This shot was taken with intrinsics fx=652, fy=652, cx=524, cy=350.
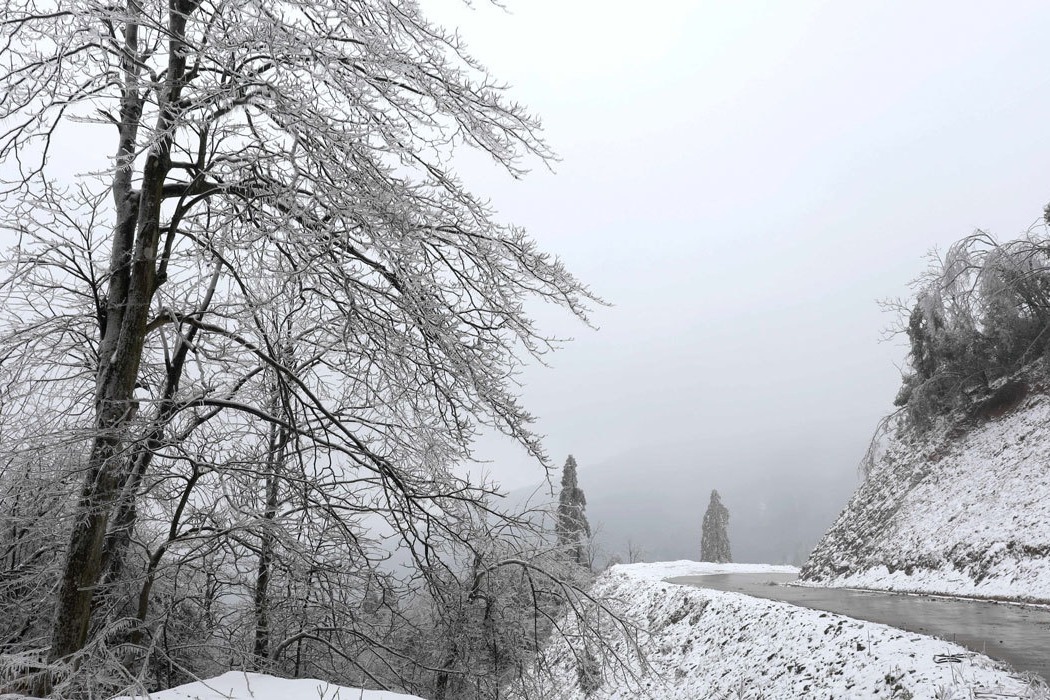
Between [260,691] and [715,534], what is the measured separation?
161 ft

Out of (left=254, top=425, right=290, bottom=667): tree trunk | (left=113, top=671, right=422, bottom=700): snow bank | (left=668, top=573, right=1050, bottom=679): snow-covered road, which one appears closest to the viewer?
(left=113, top=671, right=422, bottom=700): snow bank

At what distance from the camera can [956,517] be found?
615 inches

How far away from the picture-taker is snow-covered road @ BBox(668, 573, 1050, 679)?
23.5 ft

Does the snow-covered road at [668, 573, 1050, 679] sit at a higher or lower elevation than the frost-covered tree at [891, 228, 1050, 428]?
lower

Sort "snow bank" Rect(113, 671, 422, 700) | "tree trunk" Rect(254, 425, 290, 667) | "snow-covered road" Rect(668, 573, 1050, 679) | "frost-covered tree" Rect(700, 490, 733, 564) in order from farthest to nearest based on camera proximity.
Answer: "frost-covered tree" Rect(700, 490, 733, 564), "snow-covered road" Rect(668, 573, 1050, 679), "tree trunk" Rect(254, 425, 290, 667), "snow bank" Rect(113, 671, 422, 700)

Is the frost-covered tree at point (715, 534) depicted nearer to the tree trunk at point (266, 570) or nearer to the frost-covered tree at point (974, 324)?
the frost-covered tree at point (974, 324)

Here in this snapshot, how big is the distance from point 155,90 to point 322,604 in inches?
149

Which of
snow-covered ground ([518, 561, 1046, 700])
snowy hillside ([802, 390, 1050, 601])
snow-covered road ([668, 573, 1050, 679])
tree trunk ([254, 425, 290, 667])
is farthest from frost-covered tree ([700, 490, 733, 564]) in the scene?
tree trunk ([254, 425, 290, 667])

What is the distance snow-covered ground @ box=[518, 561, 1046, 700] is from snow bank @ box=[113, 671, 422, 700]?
1703 mm

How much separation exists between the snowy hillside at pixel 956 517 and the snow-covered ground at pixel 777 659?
4.43m

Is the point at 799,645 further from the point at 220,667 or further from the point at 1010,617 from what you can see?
the point at 220,667

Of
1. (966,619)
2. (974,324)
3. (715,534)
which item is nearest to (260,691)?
(966,619)

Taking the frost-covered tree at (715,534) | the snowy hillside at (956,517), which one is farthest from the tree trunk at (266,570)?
the frost-covered tree at (715,534)

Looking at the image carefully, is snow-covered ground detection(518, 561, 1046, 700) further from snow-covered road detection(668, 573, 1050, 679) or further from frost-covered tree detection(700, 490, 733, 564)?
frost-covered tree detection(700, 490, 733, 564)
